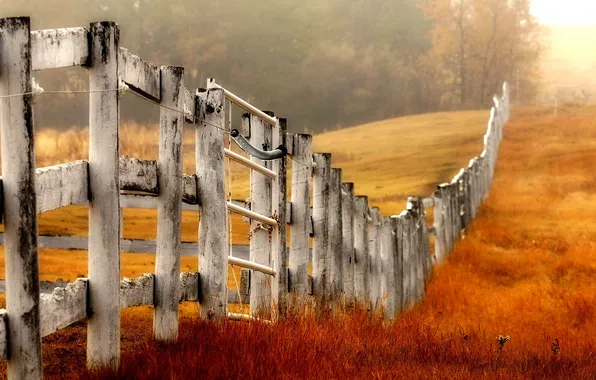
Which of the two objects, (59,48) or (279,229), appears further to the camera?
(279,229)

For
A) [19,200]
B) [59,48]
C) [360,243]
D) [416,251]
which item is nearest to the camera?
[19,200]

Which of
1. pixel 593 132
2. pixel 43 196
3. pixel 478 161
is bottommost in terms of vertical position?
pixel 43 196

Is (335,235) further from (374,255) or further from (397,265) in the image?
(397,265)

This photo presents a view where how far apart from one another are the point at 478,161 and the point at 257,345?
791 inches

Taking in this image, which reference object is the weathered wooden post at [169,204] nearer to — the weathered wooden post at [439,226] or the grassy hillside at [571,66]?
the weathered wooden post at [439,226]

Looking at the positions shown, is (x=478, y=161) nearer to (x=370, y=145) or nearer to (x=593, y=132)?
(x=593, y=132)

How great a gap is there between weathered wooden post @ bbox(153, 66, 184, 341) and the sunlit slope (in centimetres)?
2265

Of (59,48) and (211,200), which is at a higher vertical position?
(59,48)

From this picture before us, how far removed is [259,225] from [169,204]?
75.6 inches

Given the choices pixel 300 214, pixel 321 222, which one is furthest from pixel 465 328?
pixel 300 214

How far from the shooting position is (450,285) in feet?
43.0

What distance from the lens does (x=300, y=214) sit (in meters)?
7.98

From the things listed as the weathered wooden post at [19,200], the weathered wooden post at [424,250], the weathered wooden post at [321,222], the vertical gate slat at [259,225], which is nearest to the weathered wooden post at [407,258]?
the weathered wooden post at [424,250]

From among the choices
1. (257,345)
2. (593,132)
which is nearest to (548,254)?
(257,345)
